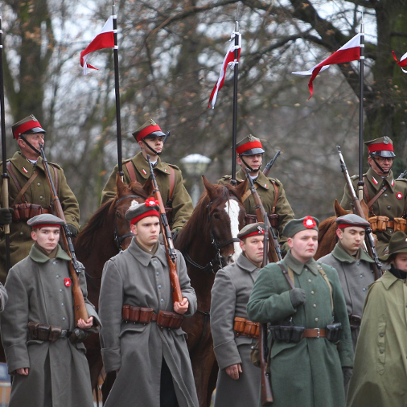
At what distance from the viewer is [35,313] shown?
745 centimetres

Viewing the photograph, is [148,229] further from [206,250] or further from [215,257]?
[206,250]

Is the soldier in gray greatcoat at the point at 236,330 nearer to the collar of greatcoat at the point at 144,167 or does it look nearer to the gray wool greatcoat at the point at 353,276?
the gray wool greatcoat at the point at 353,276

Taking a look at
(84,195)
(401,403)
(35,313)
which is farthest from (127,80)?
(401,403)

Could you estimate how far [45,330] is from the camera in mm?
7348

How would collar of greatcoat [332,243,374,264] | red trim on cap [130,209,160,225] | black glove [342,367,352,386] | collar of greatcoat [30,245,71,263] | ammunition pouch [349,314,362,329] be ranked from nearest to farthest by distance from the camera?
1. black glove [342,367,352,386]
2. red trim on cap [130,209,160,225]
3. collar of greatcoat [30,245,71,263]
4. ammunition pouch [349,314,362,329]
5. collar of greatcoat [332,243,374,264]

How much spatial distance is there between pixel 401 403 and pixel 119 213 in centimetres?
312

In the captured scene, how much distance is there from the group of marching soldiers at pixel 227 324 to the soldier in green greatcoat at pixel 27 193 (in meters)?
1.31

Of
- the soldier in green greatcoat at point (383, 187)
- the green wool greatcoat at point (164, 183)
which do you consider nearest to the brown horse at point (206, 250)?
the green wool greatcoat at point (164, 183)

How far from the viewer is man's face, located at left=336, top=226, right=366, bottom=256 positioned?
837 centimetres

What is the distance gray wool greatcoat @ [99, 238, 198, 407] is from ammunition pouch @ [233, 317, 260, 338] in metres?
0.40

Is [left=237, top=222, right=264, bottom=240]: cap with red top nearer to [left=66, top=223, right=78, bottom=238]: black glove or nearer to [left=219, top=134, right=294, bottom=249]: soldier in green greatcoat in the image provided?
[left=66, top=223, right=78, bottom=238]: black glove

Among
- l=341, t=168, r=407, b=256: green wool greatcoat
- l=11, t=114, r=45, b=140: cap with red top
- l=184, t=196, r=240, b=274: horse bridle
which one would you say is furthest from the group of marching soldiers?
l=341, t=168, r=407, b=256: green wool greatcoat

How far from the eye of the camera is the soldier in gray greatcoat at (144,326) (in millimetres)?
7219

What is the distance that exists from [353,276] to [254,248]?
1216 mm
